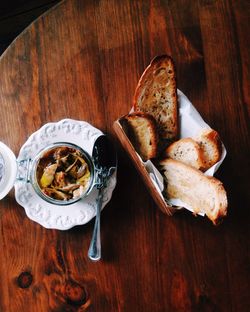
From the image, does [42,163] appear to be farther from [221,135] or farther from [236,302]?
[236,302]

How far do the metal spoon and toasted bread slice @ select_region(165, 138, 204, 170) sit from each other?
0.12m

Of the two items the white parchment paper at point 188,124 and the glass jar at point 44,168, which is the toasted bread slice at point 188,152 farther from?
the glass jar at point 44,168

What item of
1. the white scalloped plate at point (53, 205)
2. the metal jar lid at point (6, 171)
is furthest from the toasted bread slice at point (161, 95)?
the metal jar lid at point (6, 171)

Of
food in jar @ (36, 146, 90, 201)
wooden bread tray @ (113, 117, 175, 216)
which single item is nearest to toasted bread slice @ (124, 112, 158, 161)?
wooden bread tray @ (113, 117, 175, 216)

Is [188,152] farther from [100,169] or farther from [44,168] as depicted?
[44,168]

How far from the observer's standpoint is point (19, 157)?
92 centimetres

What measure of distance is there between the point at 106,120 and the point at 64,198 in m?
0.18

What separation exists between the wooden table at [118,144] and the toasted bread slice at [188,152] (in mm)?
100

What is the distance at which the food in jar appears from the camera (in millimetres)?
881

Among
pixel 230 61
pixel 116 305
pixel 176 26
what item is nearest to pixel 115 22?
pixel 176 26

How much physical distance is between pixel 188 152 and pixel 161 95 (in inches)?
5.0

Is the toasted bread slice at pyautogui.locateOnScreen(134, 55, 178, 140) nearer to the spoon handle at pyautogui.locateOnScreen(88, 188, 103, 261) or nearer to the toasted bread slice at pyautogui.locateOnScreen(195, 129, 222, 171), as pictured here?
the toasted bread slice at pyautogui.locateOnScreen(195, 129, 222, 171)

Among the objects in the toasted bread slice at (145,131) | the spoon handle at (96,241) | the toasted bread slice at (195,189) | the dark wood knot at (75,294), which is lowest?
the dark wood knot at (75,294)

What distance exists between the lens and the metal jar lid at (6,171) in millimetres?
892
